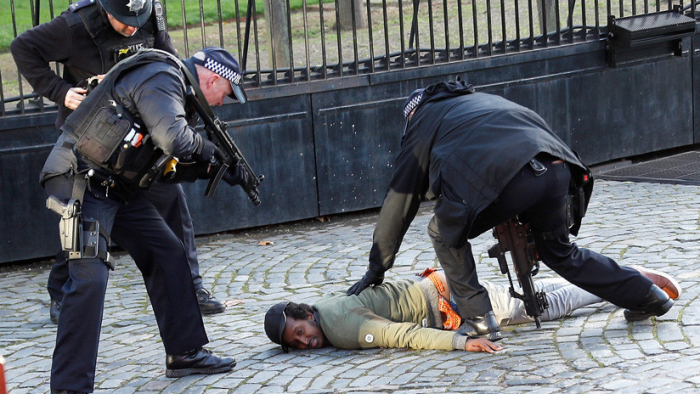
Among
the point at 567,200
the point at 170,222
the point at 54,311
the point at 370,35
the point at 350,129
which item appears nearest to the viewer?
the point at 567,200

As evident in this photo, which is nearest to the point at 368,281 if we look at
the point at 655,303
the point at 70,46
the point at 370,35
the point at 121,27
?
the point at 655,303

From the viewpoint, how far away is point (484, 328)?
189 inches

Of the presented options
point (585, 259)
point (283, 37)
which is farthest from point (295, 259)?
point (585, 259)

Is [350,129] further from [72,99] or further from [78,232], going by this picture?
[78,232]

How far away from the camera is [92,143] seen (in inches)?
173

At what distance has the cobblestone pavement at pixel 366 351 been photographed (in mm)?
4387

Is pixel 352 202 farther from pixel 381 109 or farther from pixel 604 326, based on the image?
pixel 604 326

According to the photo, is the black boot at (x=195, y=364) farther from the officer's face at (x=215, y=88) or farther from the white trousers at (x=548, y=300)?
the white trousers at (x=548, y=300)

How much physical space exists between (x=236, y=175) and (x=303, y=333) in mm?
883

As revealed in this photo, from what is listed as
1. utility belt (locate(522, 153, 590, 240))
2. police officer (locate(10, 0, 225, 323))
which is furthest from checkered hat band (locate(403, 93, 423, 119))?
police officer (locate(10, 0, 225, 323))

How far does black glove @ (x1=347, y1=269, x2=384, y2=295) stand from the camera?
5035mm

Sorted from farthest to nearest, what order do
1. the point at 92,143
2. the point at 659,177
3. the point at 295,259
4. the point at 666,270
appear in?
the point at 659,177 < the point at 295,259 < the point at 666,270 < the point at 92,143

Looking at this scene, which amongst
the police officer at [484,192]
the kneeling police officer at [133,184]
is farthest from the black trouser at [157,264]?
the police officer at [484,192]

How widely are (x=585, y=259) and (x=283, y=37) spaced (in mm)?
4670
